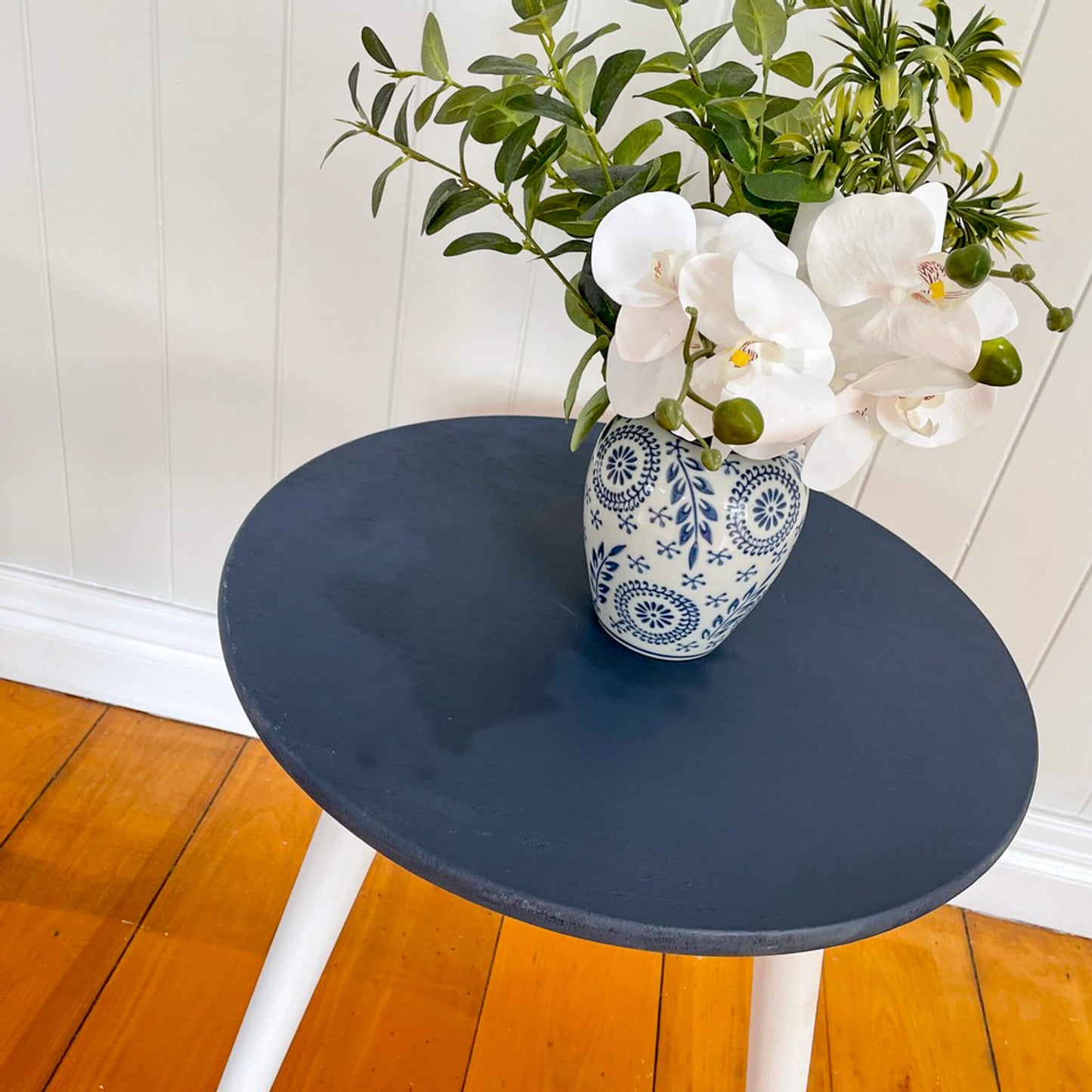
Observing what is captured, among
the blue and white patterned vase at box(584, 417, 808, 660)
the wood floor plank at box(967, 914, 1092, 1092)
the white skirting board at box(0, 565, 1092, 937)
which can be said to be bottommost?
the wood floor plank at box(967, 914, 1092, 1092)

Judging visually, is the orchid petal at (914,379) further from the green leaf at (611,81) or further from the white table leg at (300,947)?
the white table leg at (300,947)

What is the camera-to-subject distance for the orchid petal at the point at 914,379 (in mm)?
464

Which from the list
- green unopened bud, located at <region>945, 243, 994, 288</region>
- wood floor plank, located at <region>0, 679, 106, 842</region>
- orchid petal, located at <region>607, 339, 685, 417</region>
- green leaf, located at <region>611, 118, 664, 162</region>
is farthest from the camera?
wood floor plank, located at <region>0, 679, 106, 842</region>

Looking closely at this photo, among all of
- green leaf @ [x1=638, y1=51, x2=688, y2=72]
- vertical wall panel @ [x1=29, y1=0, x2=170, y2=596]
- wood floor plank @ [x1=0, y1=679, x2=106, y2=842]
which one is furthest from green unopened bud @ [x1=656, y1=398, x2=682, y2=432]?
wood floor plank @ [x1=0, y1=679, x2=106, y2=842]

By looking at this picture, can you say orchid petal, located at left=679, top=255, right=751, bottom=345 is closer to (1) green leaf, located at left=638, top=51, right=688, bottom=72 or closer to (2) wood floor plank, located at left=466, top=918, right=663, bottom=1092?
(1) green leaf, located at left=638, top=51, right=688, bottom=72

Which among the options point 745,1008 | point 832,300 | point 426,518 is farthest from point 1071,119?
point 745,1008

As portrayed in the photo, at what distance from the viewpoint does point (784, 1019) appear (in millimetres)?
668

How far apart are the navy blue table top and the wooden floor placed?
513 mm

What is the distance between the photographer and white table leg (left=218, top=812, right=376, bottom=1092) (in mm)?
653

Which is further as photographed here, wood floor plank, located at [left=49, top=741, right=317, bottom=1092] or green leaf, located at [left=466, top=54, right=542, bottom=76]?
wood floor plank, located at [left=49, top=741, right=317, bottom=1092]

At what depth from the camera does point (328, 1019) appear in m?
0.94

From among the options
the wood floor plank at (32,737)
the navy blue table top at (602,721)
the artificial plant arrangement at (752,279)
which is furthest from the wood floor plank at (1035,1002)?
the wood floor plank at (32,737)

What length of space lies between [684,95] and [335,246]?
435 mm

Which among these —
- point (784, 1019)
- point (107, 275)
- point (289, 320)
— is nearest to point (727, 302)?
point (784, 1019)
